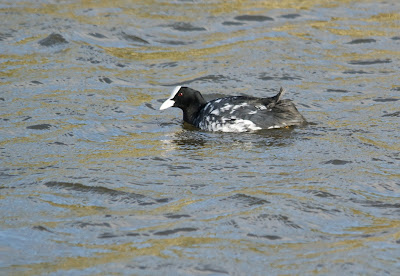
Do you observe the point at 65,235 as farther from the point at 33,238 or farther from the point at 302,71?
the point at 302,71

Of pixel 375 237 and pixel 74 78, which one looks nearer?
pixel 375 237

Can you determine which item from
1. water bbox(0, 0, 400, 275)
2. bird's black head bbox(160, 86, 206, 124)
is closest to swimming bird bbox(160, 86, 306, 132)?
water bbox(0, 0, 400, 275)

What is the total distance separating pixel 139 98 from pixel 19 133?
2.40 metres

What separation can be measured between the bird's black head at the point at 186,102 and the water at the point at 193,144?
255 mm

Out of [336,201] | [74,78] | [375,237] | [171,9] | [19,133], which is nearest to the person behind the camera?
[375,237]

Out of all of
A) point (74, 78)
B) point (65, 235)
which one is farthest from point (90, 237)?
point (74, 78)

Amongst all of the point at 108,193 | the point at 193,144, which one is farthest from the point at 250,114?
the point at 108,193

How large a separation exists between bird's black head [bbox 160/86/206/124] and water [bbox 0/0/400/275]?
255 mm

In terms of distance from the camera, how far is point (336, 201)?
7.27m

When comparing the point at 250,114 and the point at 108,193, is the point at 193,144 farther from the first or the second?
the point at 108,193

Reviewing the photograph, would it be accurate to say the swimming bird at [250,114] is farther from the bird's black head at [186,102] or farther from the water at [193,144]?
the bird's black head at [186,102]

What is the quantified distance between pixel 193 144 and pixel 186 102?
1.32 m

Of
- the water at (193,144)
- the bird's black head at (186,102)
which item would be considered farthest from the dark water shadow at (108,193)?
the bird's black head at (186,102)

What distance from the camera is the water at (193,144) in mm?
6320
